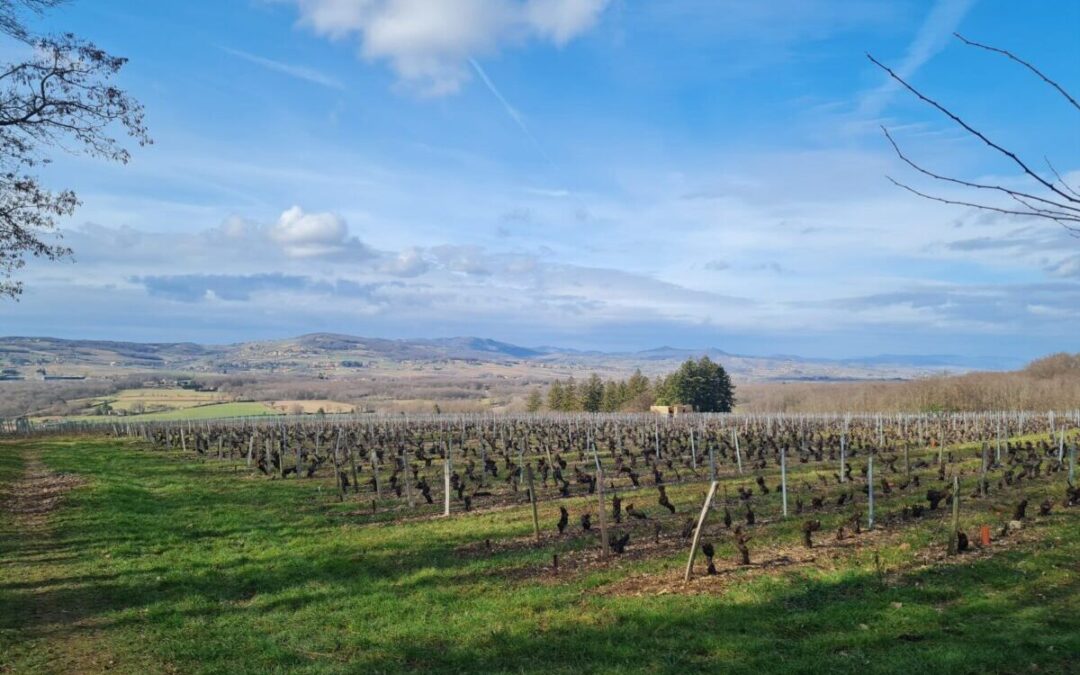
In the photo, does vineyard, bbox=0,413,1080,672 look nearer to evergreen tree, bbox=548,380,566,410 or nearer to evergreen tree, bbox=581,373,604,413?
evergreen tree, bbox=581,373,604,413

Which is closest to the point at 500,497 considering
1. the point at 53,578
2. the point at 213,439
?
the point at 53,578

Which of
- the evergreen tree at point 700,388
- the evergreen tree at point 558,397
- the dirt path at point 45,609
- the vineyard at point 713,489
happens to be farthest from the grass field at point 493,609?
the evergreen tree at point 558,397

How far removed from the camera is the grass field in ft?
22.9

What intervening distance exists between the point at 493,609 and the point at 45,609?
572 cm

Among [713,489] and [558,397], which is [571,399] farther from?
[713,489]

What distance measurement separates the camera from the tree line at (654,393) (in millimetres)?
72625

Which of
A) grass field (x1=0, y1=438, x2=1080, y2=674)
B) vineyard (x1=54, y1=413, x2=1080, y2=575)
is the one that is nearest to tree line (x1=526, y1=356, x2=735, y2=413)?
vineyard (x1=54, y1=413, x2=1080, y2=575)

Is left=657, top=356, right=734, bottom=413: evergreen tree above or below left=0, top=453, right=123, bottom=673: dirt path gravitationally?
above

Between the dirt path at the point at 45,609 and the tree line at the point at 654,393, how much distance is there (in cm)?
6165

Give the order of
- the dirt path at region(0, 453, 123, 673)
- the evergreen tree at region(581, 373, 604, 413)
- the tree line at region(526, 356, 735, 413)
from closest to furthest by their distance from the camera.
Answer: the dirt path at region(0, 453, 123, 673), the tree line at region(526, 356, 735, 413), the evergreen tree at region(581, 373, 604, 413)

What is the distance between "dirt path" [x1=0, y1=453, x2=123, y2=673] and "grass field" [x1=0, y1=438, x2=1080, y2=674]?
35 millimetres

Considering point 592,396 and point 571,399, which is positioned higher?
point 592,396

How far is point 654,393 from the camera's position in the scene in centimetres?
8006

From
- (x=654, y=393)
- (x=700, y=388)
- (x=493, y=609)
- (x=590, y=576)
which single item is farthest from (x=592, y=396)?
(x=493, y=609)
